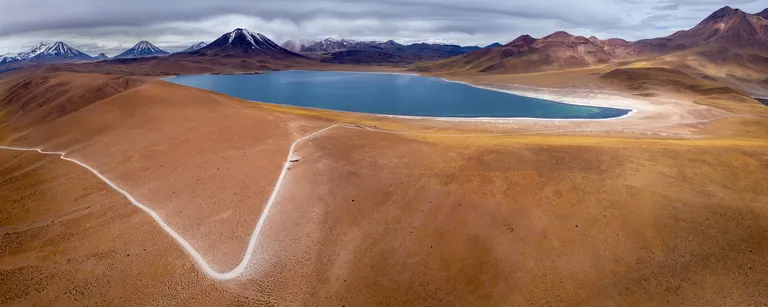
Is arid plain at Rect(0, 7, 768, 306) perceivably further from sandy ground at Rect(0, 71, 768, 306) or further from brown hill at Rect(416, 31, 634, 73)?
brown hill at Rect(416, 31, 634, 73)

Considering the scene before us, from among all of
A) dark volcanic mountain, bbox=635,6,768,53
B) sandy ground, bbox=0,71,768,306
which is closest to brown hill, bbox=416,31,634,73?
dark volcanic mountain, bbox=635,6,768,53

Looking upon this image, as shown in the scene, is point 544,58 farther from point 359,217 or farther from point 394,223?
point 359,217

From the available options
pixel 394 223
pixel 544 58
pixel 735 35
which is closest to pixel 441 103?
pixel 394 223

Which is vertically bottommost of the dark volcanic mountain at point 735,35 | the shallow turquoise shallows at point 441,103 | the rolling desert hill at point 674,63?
the shallow turquoise shallows at point 441,103

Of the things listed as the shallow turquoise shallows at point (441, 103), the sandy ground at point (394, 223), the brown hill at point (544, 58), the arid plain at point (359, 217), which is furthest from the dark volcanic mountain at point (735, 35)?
the arid plain at point (359, 217)

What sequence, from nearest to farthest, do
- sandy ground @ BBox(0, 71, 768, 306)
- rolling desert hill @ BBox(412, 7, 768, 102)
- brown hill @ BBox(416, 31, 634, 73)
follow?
sandy ground @ BBox(0, 71, 768, 306)
rolling desert hill @ BBox(412, 7, 768, 102)
brown hill @ BBox(416, 31, 634, 73)

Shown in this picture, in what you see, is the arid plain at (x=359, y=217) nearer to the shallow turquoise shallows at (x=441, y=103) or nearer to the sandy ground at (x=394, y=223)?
the sandy ground at (x=394, y=223)

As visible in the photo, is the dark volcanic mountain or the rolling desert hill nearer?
the rolling desert hill

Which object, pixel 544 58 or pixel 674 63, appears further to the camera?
pixel 544 58
